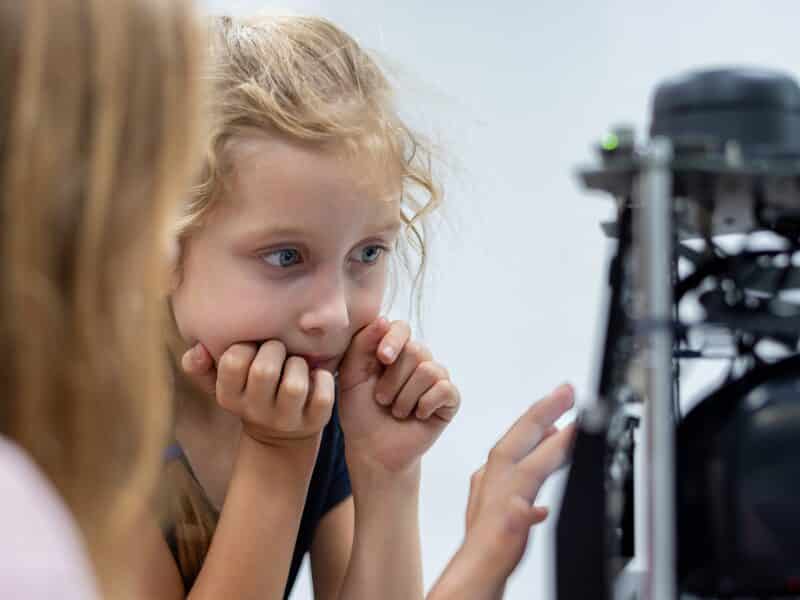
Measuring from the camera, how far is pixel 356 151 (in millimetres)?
1001

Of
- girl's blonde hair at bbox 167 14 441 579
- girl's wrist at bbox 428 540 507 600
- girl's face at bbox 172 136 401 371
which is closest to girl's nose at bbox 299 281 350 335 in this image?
girl's face at bbox 172 136 401 371

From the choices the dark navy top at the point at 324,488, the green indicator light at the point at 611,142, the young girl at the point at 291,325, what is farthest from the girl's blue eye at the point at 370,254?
the green indicator light at the point at 611,142

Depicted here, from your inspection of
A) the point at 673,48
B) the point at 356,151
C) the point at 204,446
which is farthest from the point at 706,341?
the point at 673,48

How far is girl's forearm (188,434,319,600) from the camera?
94 centimetres

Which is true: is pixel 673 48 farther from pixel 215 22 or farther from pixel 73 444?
pixel 73 444

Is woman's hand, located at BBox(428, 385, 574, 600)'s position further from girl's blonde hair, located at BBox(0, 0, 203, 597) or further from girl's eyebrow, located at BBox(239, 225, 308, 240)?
girl's blonde hair, located at BBox(0, 0, 203, 597)

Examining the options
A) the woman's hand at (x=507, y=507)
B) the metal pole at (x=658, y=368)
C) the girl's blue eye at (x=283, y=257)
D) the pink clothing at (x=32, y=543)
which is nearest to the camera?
the pink clothing at (x=32, y=543)

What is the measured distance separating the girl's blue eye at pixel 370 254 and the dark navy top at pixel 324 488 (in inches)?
10.7

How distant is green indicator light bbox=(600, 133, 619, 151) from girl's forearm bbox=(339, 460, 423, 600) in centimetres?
55

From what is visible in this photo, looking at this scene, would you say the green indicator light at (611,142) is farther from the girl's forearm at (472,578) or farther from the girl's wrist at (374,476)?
the girl's wrist at (374,476)

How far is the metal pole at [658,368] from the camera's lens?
61 cm

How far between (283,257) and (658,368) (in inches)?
17.2

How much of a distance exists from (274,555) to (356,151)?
361 mm

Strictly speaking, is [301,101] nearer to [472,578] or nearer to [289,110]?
[289,110]
